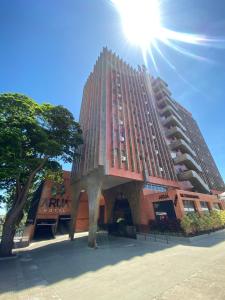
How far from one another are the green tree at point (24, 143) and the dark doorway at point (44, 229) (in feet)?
34.4

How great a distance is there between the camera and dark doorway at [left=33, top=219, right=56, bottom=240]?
30.4 m

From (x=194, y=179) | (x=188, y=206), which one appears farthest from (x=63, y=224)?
(x=194, y=179)

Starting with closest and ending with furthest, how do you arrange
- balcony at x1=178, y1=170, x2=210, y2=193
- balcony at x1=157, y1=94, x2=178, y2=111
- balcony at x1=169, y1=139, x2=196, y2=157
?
1. balcony at x1=178, y1=170, x2=210, y2=193
2. balcony at x1=169, y1=139, x2=196, y2=157
3. balcony at x1=157, y1=94, x2=178, y2=111

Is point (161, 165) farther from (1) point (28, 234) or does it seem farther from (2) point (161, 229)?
(1) point (28, 234)

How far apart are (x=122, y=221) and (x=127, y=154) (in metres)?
13.5

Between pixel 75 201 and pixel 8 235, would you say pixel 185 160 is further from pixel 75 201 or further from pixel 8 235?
pixel 8 235

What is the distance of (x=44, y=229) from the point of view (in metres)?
31.2

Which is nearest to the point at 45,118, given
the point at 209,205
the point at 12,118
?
the point at 12,118

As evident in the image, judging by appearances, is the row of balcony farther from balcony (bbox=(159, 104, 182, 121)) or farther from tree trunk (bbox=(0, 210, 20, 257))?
tree trunk (bbox=(0, 210, 20, 257))

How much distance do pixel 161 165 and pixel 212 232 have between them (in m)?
12.1

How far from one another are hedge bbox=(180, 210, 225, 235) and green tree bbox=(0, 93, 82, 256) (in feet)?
57.3

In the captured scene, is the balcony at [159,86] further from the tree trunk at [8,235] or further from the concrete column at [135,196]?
the tree trunk at [8,235]

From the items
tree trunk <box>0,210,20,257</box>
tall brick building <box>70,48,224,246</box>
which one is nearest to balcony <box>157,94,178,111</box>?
tall brick building <box>70,48,224,246</box>

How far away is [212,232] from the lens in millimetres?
22156
